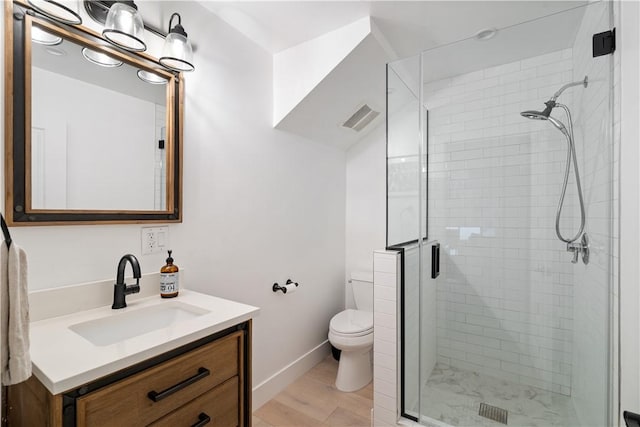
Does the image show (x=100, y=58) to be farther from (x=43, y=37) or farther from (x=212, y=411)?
(x=212, y=411)

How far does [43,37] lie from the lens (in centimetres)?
114

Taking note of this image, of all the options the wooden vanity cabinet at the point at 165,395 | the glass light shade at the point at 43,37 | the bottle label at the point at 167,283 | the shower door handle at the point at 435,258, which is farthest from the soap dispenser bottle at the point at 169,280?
the shower door handle at the point at 435,258

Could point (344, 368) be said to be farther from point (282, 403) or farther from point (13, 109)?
point (13, 109)

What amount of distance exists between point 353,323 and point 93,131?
76.2 inches

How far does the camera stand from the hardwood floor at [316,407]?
184 cm

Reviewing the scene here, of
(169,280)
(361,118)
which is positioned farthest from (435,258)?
(169,280)

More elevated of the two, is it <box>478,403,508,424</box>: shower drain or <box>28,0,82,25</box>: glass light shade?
<box>28,0,82,25</box>: glass light shade

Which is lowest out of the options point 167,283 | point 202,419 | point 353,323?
point 353,323

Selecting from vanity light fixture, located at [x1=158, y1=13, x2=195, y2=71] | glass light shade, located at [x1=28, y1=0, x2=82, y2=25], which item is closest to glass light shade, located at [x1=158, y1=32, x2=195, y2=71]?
vanity light fixture, located at [x1=158, y1=13, x2=195, y2=71]

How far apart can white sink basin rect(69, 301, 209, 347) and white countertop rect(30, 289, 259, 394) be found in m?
0.02

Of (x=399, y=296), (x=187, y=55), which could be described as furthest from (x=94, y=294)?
(x=399, y=296)

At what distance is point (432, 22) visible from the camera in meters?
1.81

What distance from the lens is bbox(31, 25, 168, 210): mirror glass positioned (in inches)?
44.9

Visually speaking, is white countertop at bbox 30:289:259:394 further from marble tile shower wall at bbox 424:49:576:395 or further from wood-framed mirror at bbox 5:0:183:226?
marble tile shower wall at bbox 424:49:576:395
